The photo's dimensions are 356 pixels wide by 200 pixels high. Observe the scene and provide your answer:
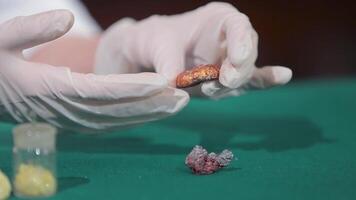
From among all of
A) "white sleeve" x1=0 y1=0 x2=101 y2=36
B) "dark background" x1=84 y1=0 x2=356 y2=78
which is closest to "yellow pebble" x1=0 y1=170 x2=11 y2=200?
"white sleeve" x1=0 y1=0 x2=101 y2=36

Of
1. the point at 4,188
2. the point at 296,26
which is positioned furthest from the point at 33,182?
the point at 296,26

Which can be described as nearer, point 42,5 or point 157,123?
point 157,123

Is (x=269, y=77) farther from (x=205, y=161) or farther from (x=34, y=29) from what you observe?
(x=34, y=29)

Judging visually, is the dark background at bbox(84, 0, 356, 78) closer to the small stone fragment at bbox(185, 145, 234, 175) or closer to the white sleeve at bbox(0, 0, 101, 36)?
the white sleeve at bbox(0, 0, 101, 36)

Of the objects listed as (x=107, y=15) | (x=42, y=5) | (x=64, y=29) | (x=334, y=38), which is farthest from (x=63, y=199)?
(x=334, y=38)

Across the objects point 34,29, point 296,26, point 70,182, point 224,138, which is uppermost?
point 34,29

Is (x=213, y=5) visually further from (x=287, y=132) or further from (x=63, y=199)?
(x=63, y=199)
